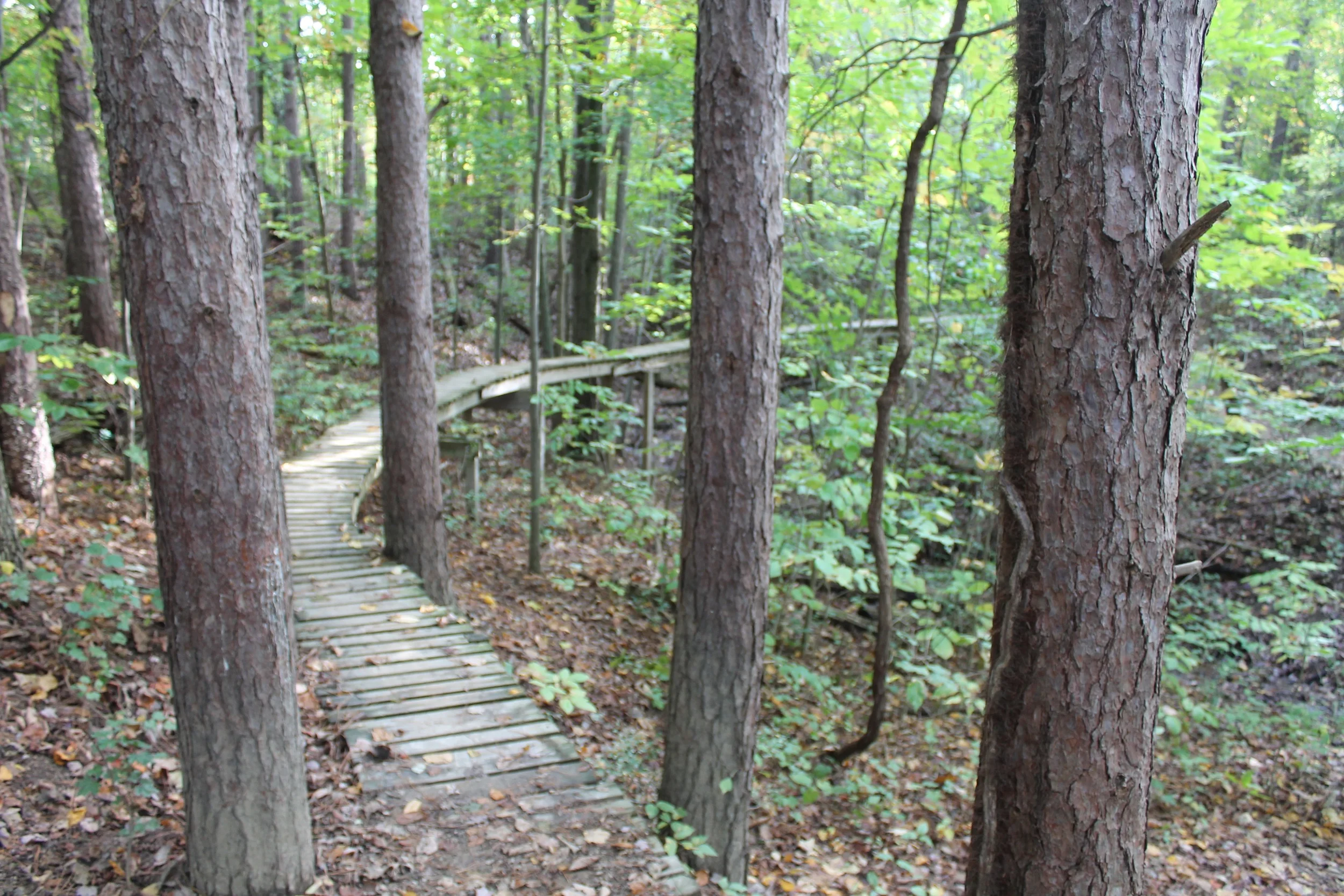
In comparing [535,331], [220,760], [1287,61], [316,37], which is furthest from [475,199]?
[1287,61]

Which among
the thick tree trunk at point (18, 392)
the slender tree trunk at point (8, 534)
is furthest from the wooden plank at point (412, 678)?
the thick tree trunk at point (18, 392)

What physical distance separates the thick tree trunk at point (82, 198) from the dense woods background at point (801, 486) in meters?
0.04

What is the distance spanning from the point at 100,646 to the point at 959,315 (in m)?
8.47

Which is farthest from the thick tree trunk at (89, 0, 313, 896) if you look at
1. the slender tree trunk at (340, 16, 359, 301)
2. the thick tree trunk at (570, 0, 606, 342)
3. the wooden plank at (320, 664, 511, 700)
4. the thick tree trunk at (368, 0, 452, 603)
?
the slender tree trunk at (340, 16, 359, 301)

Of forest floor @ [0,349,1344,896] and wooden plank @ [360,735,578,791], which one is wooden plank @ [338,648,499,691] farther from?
wooden plank @ [360,735,578,791]

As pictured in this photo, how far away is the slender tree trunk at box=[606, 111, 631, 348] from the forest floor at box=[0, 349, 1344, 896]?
5806mm

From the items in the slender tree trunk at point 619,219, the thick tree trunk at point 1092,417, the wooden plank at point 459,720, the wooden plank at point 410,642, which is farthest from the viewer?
the slender tree trunk at point 619,219

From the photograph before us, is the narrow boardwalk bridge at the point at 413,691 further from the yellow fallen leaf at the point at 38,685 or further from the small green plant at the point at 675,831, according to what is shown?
the yellow fallen leaf at the point at 38,685

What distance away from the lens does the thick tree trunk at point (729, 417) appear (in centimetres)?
368

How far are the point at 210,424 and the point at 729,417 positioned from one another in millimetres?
2194

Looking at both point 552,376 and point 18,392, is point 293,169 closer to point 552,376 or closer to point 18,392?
point 552,376

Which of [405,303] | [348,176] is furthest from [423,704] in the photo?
[348,176]

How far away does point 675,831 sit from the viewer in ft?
12.9

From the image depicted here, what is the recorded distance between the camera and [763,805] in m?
5.27
